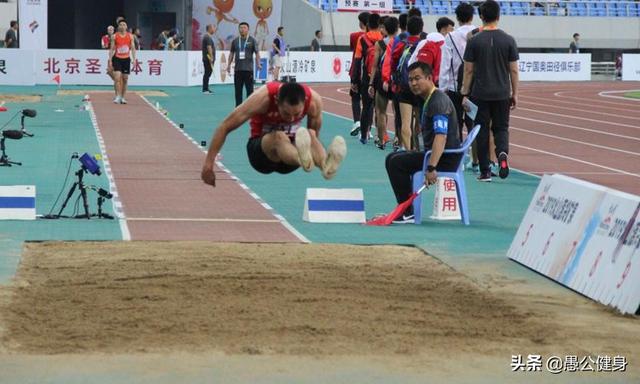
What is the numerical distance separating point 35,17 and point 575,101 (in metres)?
17.2

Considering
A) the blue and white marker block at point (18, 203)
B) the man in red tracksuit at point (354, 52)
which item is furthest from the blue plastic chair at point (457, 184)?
the man in red tracksuit at point (354, 52)

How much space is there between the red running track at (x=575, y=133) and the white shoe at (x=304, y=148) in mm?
7816

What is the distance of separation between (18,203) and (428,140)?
4199mm

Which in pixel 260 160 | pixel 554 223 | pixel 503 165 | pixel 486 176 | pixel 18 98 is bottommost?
pixel 486 176

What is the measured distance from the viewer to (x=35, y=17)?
44.2 m

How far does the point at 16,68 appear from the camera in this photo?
4344 centimetres

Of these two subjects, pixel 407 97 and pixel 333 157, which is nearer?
pixel 333 157

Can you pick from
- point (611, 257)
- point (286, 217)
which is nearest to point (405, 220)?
point (286, 217)

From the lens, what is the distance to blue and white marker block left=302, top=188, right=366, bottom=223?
14266mm

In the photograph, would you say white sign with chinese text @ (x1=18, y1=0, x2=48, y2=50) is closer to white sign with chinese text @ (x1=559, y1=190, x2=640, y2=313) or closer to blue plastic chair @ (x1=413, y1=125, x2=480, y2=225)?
blue plastic chair @ (x1=413, y1=125, x2=480, y2=225)

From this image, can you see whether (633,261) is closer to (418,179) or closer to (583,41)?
(418,179)

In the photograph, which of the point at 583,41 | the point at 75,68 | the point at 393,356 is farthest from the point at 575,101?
the point at 393,356

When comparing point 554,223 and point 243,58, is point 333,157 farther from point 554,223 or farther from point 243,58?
point 243,58

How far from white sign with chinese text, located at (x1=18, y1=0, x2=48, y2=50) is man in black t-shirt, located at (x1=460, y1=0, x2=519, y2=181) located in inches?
1141
